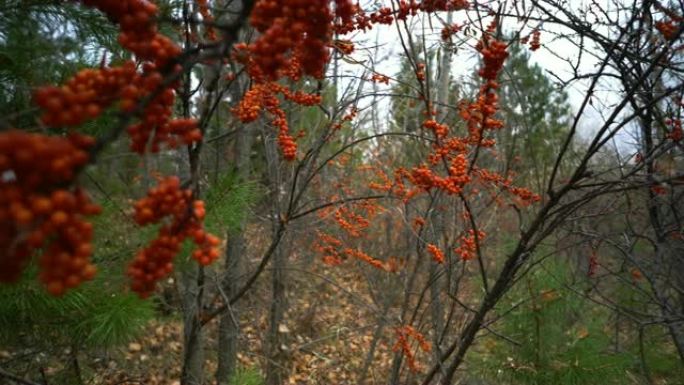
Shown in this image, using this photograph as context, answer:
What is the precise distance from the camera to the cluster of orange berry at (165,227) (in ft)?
3.30

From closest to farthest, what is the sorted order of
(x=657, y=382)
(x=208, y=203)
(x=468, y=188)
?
1. (x=208, y=203)
2. (x=468, y=188)
3. (x=657, y=382)

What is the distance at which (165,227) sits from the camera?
3.45ft

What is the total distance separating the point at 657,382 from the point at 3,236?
8808 millimetres

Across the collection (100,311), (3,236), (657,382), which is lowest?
(657,382)

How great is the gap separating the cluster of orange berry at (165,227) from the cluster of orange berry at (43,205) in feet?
0.58

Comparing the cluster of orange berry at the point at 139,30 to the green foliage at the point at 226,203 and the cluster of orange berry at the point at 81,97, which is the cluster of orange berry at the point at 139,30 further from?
the green foliage at the point at 226,203

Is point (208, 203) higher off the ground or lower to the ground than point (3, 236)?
lower

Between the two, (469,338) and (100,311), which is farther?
(469,338)

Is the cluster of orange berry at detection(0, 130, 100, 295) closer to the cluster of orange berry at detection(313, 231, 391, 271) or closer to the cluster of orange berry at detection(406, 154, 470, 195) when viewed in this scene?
the cluster of orange berry at detection(406, 154, 470, 195)

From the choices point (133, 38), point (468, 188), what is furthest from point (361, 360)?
point (133, 38)

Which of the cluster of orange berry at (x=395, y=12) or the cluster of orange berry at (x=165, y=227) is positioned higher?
the cluster of orange berry at (x=395, y=12)

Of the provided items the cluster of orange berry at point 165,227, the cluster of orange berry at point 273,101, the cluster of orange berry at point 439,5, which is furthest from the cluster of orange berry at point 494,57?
the cluster of orange berry at point 165,227

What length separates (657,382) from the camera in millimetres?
7254

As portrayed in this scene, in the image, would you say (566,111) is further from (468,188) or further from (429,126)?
(429,126)
